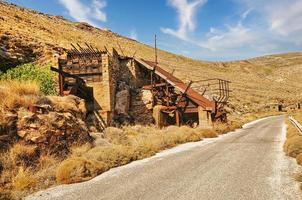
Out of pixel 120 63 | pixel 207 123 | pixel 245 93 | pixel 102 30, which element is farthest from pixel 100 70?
pixel 102 30

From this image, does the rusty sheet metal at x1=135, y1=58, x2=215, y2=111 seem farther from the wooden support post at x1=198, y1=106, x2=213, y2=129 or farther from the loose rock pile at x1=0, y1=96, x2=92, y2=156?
the loose rock pile at x1=0, y1=96, x2=92, y2=156

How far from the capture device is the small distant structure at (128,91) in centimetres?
2056

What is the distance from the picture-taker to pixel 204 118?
25094 millimetres

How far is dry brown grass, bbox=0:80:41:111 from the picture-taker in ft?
38.3

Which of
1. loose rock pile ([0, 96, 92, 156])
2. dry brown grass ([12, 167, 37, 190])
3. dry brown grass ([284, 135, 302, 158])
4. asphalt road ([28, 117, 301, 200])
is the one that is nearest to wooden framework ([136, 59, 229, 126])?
dry brown grass ([284, 135, 302, 158])

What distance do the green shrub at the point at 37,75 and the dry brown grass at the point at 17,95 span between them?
516 centimetres

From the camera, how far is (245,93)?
65.9 metres

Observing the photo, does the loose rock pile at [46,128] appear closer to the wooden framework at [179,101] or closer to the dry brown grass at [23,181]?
the dry brown grass at [23,181]

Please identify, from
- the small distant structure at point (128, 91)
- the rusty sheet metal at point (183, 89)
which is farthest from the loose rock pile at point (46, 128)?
the rusty sheet metal at point (183, 89)

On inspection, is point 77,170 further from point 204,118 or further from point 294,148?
point 204,118

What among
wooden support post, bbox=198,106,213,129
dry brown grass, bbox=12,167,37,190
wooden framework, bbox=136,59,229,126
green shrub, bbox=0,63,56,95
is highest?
green shrub, bbox=0,63,56,95

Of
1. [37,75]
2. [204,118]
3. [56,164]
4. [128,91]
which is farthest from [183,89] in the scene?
[56,164]

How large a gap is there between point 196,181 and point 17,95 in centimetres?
766

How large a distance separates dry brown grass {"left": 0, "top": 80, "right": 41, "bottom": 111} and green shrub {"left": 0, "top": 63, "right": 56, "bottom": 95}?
5159 mm
